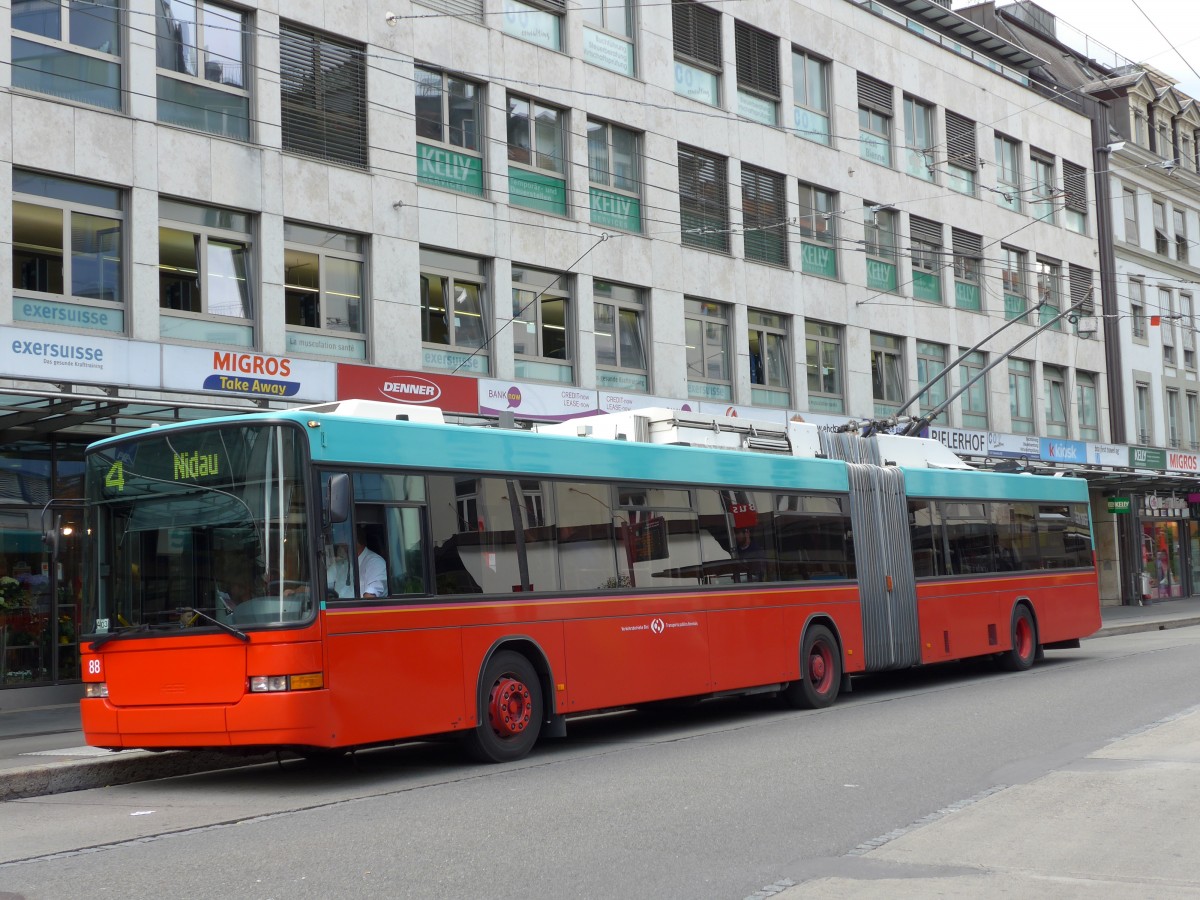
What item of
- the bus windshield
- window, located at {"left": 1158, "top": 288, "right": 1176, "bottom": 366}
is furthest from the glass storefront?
window, located at {"left": 1158, "top": 288, "right": 1176, "bottom": 366}

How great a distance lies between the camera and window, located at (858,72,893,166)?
1310 inches

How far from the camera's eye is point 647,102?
1062 inches

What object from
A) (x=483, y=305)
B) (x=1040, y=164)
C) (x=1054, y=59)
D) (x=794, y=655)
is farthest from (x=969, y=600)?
(x=1054, y=59)

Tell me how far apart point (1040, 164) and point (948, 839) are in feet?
118

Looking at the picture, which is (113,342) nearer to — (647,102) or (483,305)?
(483,305)

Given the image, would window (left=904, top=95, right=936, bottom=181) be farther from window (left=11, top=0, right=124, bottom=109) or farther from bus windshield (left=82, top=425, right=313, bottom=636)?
bus windshield (left=82, top=425, right=313, bottom=636)

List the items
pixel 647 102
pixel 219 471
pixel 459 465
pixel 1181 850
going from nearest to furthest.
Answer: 1. pixel 1181 850
2. pixel 219 471
3. pixel 459 465
4. pixel 647 102

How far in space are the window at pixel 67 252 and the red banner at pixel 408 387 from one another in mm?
3488

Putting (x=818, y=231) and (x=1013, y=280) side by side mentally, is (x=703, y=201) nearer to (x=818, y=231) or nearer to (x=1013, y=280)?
(x=818, y=231)

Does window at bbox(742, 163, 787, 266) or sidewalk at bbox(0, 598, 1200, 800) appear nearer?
sidewalk at bbox(0, 598, 1200, 800)

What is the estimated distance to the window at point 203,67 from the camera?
19.4 metres

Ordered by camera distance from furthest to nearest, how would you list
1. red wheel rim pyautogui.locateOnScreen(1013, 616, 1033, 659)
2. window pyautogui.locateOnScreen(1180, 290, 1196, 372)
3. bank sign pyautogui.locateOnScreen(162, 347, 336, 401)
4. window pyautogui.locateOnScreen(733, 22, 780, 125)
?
window pyautogui.locateOnScreen(1180, 290, 1196, 372) → window pyautogui.locateOnScreen(733, 22, 780, 125) → red wheel rim pyautogui.locateOnScreen(1013, 616, 1033, 659) → bank sign pyautogui.locateOnScreen(162, 347, 336, 401)

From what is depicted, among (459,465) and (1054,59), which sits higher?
(1054,59)

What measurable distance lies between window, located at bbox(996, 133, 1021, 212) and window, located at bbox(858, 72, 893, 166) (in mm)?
5327
